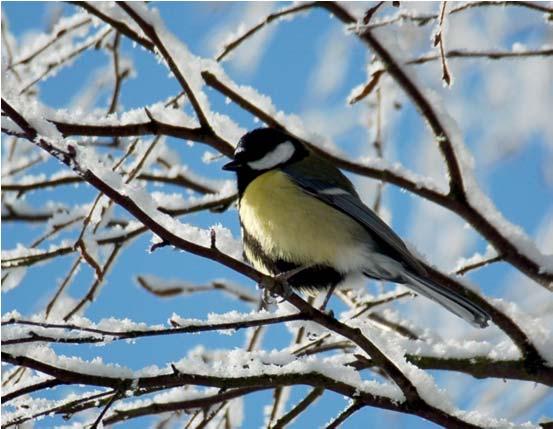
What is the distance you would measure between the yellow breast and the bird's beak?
0.21 ft

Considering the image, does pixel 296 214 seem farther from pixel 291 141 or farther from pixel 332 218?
pixel 291 141

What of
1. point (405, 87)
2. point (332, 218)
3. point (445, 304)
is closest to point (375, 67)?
point (405, 87)

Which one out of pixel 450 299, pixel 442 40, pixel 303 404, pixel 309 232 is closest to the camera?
pixel 442 40

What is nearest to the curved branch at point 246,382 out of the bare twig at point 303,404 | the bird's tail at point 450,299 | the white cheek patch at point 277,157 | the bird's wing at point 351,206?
the bare twig at point 303,404

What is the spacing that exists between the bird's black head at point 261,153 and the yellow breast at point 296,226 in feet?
0.19

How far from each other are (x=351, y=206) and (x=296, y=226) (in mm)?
225

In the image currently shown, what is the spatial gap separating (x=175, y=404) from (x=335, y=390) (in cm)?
49

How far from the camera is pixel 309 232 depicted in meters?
2.51

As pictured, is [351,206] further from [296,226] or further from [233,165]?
[233,165]

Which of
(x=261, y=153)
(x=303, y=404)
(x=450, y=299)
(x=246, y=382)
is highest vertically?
(x=261, y=153)

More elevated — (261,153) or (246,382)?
(261,153)

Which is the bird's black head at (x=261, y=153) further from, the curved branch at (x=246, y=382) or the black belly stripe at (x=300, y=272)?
the curved branch at (x=246, y=382)

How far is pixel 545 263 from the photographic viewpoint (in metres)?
2.15

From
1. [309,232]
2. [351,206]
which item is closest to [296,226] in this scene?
[309,232]
